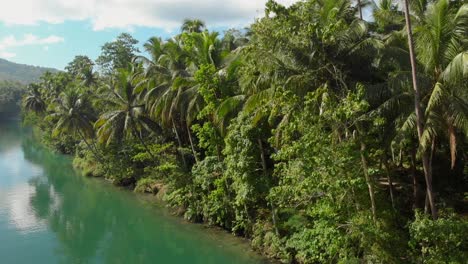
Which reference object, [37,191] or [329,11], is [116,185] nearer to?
[37,191]

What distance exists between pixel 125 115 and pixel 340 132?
50.6ft

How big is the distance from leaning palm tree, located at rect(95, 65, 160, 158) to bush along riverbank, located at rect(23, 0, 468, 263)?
686 cm

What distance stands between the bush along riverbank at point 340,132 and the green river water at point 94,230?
134cm

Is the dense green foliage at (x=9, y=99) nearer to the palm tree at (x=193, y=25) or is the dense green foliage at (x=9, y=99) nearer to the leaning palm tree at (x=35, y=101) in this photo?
the leaning palm tree at (x=35, y=101)

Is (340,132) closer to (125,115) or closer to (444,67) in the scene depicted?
(444,67)

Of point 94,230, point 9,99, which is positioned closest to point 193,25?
point 94,230

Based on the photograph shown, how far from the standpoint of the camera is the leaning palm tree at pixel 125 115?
2345cm

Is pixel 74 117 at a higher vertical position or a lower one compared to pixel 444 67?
lower

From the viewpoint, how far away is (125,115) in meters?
23.7

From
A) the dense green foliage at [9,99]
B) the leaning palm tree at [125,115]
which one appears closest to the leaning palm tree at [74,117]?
the leaning palm tree at [125,115]

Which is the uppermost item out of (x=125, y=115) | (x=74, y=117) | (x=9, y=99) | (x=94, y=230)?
(x=9, y=99)

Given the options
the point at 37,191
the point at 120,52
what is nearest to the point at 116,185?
the point at 37,191

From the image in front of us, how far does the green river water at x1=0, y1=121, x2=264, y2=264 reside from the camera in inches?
609

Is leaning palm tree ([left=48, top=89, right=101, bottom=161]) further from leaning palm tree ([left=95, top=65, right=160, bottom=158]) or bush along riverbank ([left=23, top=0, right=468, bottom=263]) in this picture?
bush along riverbank ([left=23, top=0, right=468, bottom=263])
